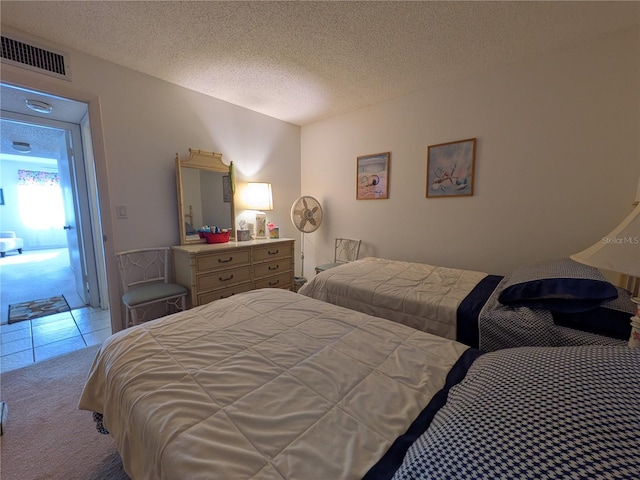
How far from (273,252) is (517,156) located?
2.60 m

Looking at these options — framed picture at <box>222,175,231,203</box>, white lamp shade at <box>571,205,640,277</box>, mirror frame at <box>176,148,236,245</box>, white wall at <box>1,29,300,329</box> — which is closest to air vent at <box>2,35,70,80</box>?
white wall at <box>1,29,300,329</box>

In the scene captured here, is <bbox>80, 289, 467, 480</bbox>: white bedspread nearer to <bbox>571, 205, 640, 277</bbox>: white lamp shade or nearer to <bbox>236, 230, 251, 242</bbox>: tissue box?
<bbox>571, 205, 640, 277</bbox>: white lamp shade

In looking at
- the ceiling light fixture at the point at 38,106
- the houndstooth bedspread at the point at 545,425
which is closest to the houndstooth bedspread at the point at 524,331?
the houndstooth bedspread at the point at 545,425

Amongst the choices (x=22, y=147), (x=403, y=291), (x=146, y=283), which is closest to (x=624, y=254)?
(x=403, y=291)

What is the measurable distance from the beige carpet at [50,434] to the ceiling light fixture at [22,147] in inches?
140

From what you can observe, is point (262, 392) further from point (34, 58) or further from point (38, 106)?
point (38, 106)

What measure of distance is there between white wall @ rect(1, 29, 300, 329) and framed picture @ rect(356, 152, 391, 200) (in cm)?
155

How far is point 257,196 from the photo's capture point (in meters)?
3.24

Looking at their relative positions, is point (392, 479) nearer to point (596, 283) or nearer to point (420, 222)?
point (596, 283)

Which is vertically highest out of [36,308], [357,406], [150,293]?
[357,406]

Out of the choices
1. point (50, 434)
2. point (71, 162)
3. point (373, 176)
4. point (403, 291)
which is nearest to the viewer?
point (50, 434)

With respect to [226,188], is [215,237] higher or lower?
lower

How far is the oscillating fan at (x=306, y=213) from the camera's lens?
349 centimetres

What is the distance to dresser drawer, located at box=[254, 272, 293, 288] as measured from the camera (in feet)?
9.51
